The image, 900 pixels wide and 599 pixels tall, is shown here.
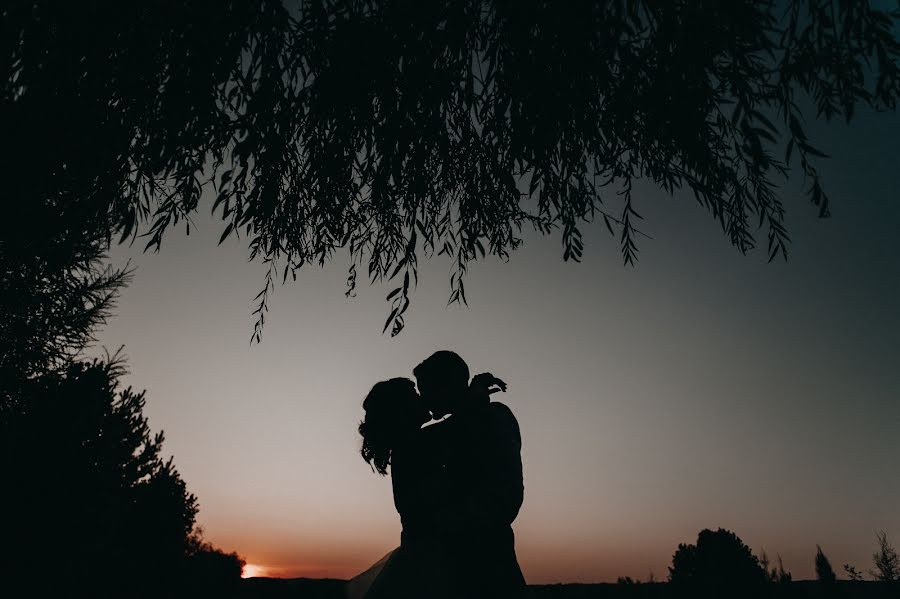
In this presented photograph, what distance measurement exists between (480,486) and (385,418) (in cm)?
70

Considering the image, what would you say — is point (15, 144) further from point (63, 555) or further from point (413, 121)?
point (63, 555)

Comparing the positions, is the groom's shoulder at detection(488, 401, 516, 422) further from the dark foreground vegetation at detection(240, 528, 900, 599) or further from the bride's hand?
the dark foreground vegetation at detection(240, 528, 900, 599)

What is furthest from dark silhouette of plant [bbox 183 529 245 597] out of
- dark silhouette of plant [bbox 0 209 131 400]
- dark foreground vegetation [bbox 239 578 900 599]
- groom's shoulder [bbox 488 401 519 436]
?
dark silhouette of plant [bbox 0 209 131 400]

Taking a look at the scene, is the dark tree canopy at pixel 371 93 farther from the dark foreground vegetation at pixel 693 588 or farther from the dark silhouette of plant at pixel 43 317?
the dark silhouette of plant at pixel 43 317

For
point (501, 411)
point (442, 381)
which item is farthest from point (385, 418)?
point (501, 411)

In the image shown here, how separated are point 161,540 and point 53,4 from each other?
26513 mm

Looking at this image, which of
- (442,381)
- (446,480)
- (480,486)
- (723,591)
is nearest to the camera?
(480,486)

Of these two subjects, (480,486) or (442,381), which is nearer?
(480,486)

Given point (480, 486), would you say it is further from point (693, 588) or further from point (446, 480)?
point (693, 588)

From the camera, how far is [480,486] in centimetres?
214

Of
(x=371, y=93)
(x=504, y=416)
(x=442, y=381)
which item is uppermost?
(x=371, y=93)

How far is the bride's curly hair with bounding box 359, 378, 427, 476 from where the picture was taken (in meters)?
2.56

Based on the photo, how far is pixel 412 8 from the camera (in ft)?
8.39

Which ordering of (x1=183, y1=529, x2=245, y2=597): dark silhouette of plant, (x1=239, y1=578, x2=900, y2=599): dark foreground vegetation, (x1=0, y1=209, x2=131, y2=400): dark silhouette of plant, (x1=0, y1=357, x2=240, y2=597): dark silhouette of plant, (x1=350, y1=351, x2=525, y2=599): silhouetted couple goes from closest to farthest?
(x1=350, y1=351, x2=525, y2=599): silhouetted couple
(x1=183, y1=529, x2=245, y2=597): dark silhouette of plant
(x1=239, y1=578, x2=900, y2=599): dark foreground vegetation
(x1=0, y1=209, x2=131, y2=400): dark silhouette of plant
(x1=0, y1=357, x2=240, y2=597): dark silhouette of plant
